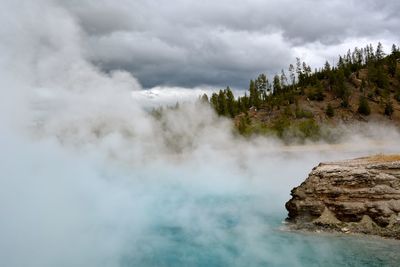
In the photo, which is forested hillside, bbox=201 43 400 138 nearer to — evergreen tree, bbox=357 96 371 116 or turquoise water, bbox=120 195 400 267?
evergreen tree, bbox=357 96 371 116

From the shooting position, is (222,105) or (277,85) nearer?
(222,105)

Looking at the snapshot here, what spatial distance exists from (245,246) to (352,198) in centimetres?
542

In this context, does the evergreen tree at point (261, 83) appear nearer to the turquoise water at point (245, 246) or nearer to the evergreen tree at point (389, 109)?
the evergreen tree at point (389, 109)

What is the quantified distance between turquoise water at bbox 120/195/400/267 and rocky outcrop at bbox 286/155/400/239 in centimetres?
101

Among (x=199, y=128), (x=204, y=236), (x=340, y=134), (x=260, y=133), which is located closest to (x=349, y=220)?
(x=204, y=236)

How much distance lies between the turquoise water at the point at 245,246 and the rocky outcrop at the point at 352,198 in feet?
3.30

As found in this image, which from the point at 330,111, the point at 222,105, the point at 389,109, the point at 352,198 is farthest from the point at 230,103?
the point at 352,198

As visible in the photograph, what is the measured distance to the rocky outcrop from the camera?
18750mm

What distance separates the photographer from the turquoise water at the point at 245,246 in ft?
52.1

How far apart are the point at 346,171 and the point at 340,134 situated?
5227cm

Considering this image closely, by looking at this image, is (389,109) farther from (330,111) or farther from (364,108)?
(330,111)

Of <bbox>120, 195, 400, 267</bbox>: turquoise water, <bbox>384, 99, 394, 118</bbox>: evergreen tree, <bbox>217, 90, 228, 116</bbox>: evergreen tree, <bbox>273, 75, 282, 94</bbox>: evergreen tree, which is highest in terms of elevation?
<bbox>273, 75, 282, 94</bbox>: evergreen tree

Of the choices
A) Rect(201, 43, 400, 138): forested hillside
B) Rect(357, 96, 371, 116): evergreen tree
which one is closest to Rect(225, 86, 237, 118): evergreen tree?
Rect(201, 43, 400, 138): forested hillside

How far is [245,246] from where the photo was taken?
59.1ft
